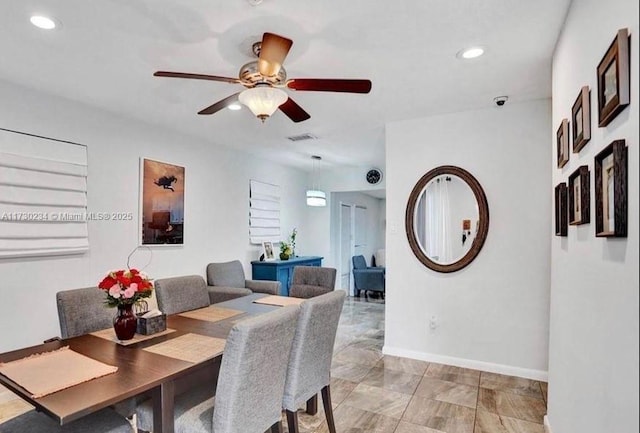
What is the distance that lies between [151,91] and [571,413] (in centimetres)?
356

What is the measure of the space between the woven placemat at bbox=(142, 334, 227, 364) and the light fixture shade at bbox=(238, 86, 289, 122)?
137 cm

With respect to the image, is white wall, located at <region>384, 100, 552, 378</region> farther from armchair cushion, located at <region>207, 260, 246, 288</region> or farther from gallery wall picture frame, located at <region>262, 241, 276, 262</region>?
gallery wall picture frame, located at <region>262, 241, 276, 262</region>

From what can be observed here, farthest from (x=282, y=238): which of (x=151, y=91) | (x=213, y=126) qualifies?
(x=151, y=91)

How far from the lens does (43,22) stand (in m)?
2.05

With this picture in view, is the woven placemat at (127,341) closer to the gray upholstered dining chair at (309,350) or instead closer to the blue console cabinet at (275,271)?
the gray upholstered dining chair at (309,350)

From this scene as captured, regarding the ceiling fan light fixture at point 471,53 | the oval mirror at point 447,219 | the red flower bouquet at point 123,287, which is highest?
the ceiling fan light fixture at point 471,53

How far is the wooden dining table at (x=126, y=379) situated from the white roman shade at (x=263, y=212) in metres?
3.38

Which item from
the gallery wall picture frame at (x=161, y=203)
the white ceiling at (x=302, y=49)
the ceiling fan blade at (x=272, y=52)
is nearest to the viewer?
the ceiling fan blade at (x=272, y=52)

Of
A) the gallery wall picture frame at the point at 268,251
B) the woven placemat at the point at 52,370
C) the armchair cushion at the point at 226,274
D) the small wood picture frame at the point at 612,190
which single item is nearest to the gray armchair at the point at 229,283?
the armchair cushion at the point at 226,274

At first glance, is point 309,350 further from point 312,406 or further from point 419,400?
point 419,400

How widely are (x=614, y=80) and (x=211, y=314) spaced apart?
2.48 m

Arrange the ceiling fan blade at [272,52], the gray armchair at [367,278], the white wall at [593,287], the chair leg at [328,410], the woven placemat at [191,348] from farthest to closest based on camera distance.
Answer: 1. the gray armchair at [367,278]
2. the chair leg at [328,410]
3. the ceiling fan blade at [272,52]
4. the woven placemat at [191,348]
5. the white wall at [593,287]

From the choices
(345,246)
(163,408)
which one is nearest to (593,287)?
(163,408)

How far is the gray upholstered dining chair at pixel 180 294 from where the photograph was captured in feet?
8.81
